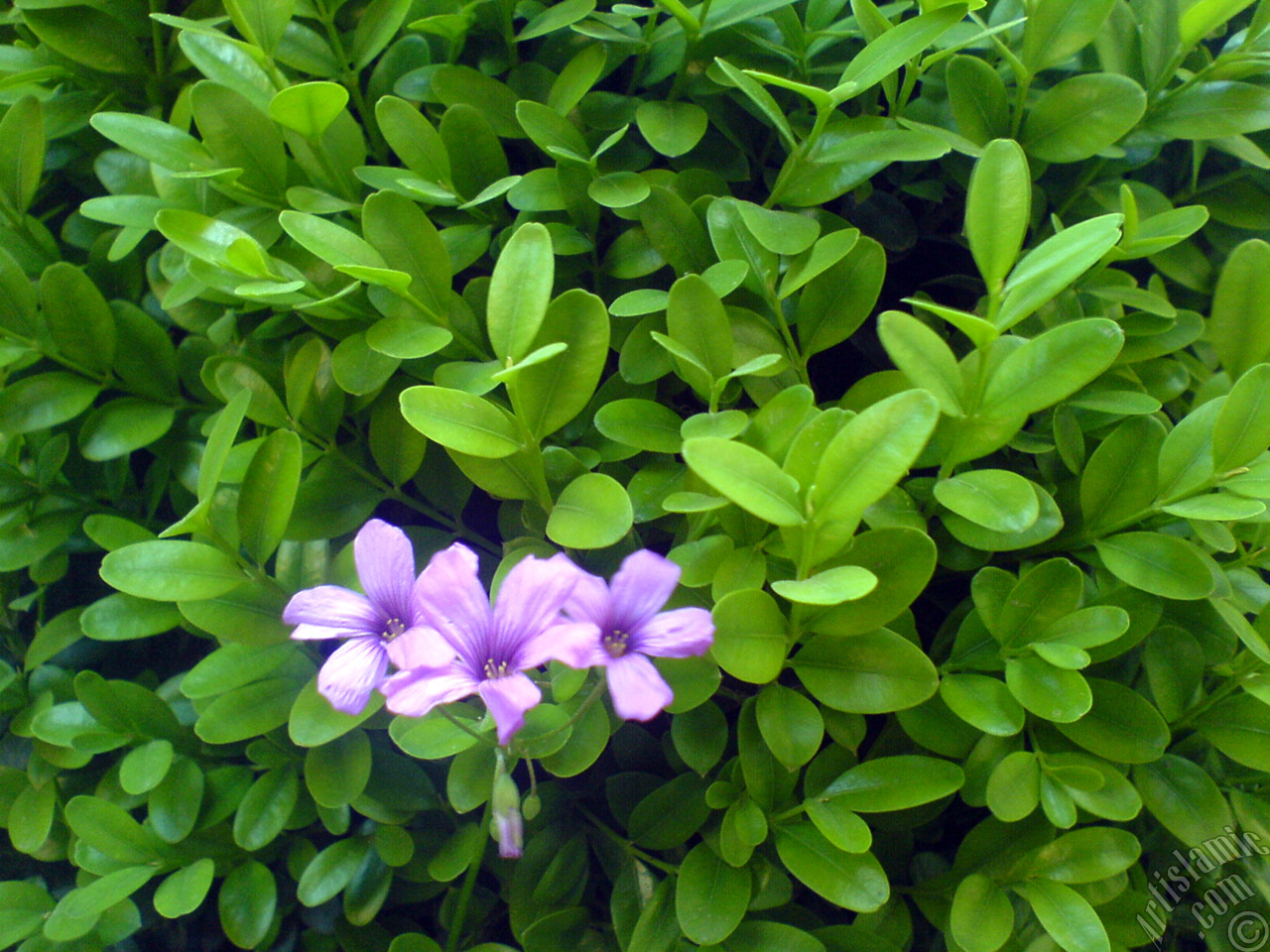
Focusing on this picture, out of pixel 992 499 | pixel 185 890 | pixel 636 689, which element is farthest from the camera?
pixel 185 890

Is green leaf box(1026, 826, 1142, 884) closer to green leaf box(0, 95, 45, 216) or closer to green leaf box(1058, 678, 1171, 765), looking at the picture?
green leaf box(1058, 678, 1171, 765)

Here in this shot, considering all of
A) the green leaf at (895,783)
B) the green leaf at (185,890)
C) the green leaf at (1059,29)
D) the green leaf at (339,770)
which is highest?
the green leaf at (1059,29)

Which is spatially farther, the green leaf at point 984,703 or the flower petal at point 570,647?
the green leaf at point 984,703

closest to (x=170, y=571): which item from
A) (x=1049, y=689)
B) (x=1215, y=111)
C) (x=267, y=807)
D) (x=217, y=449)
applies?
(x=217, y=449)

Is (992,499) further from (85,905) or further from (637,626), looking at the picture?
(85,905)

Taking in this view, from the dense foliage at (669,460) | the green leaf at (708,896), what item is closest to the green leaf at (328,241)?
the dense foliage at (669,460)

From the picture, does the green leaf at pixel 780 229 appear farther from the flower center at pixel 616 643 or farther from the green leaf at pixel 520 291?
the flower center at pixel 616 643
